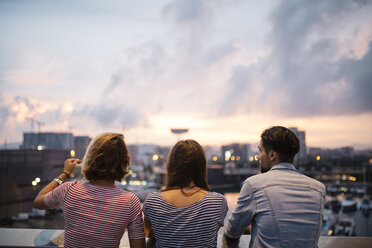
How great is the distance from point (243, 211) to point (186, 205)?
0.76 ft

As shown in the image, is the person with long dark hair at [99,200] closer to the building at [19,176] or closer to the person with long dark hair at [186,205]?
the person with long dark hair at [186,205]

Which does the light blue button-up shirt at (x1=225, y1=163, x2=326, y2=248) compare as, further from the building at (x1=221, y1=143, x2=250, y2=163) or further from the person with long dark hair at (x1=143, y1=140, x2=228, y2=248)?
the building at (x1=221, y1=143, x2=250, y2=163)

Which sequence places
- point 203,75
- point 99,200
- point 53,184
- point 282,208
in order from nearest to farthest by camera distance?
1. point 282,208
2. point 99,200
3. point 53,184
4. point 203,75

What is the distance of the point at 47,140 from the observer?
47000 mm

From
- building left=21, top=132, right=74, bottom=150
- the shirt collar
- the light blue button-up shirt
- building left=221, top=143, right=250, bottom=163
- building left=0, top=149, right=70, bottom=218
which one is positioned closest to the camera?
the light blue button-up shirt

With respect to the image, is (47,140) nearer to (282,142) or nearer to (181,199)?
(181,199)

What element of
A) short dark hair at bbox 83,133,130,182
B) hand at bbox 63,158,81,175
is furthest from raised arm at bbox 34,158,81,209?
short dark hair at bbox 83,133,130,182

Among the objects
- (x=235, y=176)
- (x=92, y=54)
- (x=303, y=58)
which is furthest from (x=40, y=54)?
(x=303, y=58)

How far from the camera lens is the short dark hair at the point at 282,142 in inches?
48.6

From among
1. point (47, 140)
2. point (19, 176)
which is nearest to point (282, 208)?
point (19, 176)

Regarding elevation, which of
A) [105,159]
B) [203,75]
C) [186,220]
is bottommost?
[186,220]

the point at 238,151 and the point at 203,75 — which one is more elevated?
the point at 203,75

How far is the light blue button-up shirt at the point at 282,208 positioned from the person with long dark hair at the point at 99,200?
49cm

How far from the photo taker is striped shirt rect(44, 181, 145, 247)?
1225 millimetres
